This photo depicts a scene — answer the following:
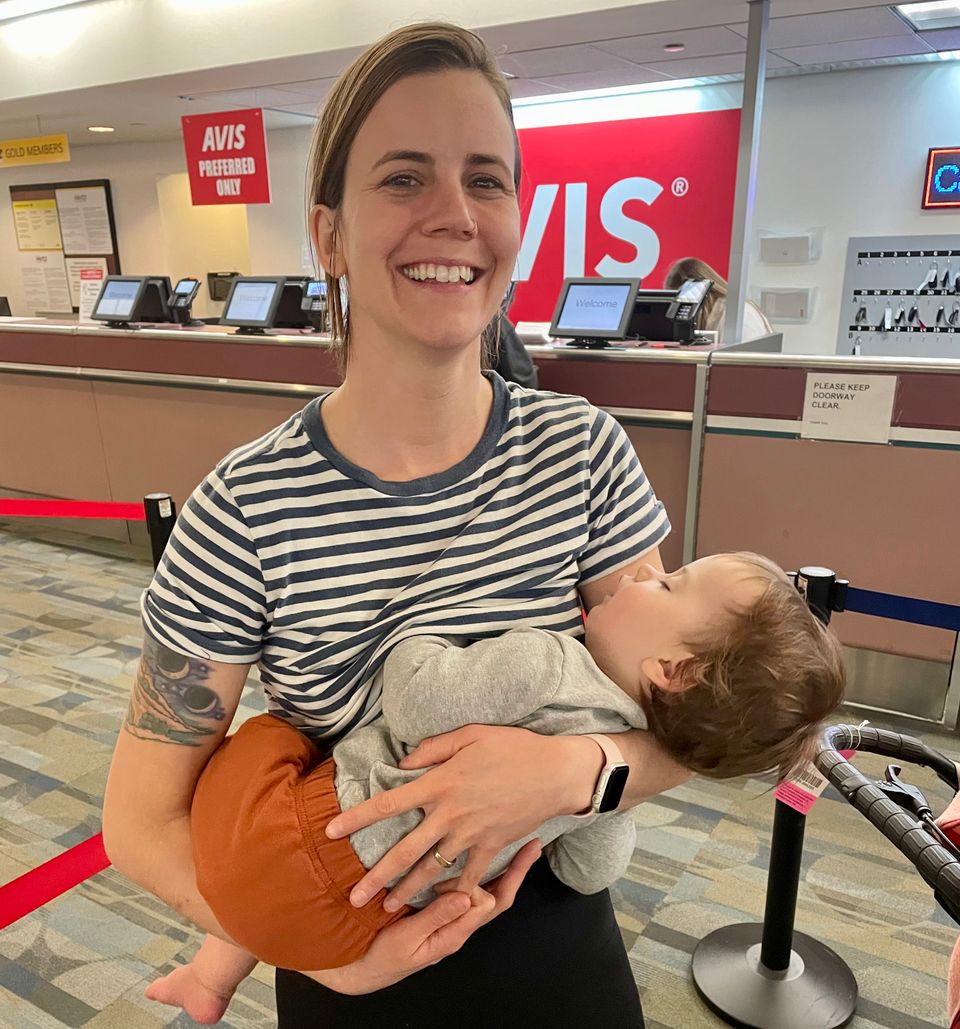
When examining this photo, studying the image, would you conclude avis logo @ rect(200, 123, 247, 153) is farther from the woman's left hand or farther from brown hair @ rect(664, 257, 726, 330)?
the woman's left hand

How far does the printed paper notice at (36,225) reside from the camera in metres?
9.75

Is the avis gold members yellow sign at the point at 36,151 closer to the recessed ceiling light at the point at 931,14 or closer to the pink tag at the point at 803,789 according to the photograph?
the recessed ceiling light at the point at 931,14

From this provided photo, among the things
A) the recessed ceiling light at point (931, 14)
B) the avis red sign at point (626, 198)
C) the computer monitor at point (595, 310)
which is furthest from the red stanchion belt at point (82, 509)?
the avis red sign at point (626, 198)

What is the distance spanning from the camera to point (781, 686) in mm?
1024

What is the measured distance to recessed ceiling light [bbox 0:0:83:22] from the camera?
5.61 meters

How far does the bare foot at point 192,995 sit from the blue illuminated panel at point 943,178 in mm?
6115

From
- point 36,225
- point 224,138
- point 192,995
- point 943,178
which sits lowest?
point 192,995

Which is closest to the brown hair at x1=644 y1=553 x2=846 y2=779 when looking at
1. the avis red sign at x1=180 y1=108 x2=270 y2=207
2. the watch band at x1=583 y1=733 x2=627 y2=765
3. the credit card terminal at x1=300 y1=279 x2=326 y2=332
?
the watch band at x1=583 y1=733 x2=627 y2=765

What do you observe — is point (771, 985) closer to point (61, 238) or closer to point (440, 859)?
point (440, 859)

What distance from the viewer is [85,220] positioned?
9469 mm

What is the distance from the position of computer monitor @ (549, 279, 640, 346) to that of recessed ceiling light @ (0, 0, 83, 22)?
175 inches

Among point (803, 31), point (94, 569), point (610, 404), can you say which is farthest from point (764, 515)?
point (94, 569)

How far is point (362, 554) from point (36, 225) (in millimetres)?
10912

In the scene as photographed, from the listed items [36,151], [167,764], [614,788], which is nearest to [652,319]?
[614,788]
